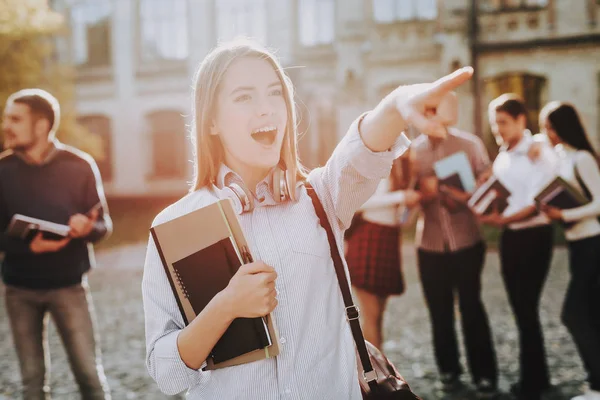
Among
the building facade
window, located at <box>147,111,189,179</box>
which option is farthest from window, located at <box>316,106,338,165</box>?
window, located at <box>147,111,189,179</box>

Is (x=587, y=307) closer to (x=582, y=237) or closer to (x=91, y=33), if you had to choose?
(x=582, y=237)

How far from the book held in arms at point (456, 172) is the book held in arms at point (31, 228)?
2.60 m

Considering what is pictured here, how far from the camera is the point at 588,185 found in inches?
168

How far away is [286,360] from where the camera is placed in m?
1.65

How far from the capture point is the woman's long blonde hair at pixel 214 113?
175 cm

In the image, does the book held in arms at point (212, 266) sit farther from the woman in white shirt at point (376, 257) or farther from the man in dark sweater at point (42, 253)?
the woman in white shirt at point (376, 257)

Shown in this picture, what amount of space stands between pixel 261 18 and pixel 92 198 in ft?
60.2

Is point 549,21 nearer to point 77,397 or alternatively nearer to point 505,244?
point 505,244

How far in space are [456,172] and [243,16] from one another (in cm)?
1818

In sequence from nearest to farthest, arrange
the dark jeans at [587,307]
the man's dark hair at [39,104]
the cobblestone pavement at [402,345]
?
the man's dark hair at [39,104], the dark jeans at [587,307], the cobblestone pavement at [402,345]

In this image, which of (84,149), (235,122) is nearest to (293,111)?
(235,122)

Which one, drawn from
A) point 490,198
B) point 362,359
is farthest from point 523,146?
point 362,359

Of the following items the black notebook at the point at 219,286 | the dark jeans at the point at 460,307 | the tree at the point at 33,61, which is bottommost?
the dark jeans at the point at 460,307

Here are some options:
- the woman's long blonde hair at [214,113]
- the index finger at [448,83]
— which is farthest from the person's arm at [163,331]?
the index finger at [448,83]
